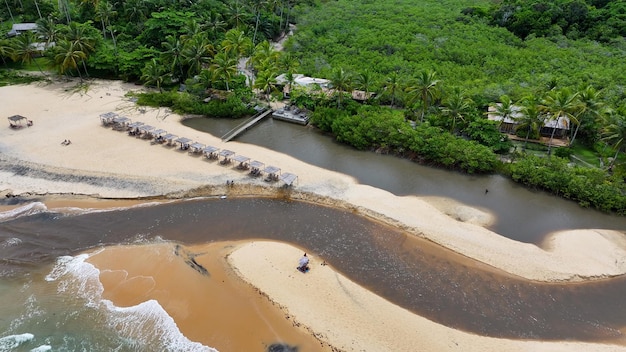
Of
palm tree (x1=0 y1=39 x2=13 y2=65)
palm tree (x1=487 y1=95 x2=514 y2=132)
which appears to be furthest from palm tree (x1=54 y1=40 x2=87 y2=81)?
palm tree (x1=487 y1=95 x2=514 y2=132)

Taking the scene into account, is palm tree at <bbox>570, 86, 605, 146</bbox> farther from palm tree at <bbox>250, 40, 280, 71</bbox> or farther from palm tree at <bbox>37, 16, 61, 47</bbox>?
palm tree at <bbox>37, 16, 61, 47</bbox>

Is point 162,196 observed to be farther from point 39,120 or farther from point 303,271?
point 39,120

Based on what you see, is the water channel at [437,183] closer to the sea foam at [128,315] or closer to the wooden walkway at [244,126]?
the wooden walkway at [244,126]

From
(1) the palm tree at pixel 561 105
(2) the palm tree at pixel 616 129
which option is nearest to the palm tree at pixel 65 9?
(1) the palm tree at pixel 561 105

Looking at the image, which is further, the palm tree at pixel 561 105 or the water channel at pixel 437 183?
the palm tree at pixel 561 105

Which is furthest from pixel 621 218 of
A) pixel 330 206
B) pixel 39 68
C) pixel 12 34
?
pixel 12 34
